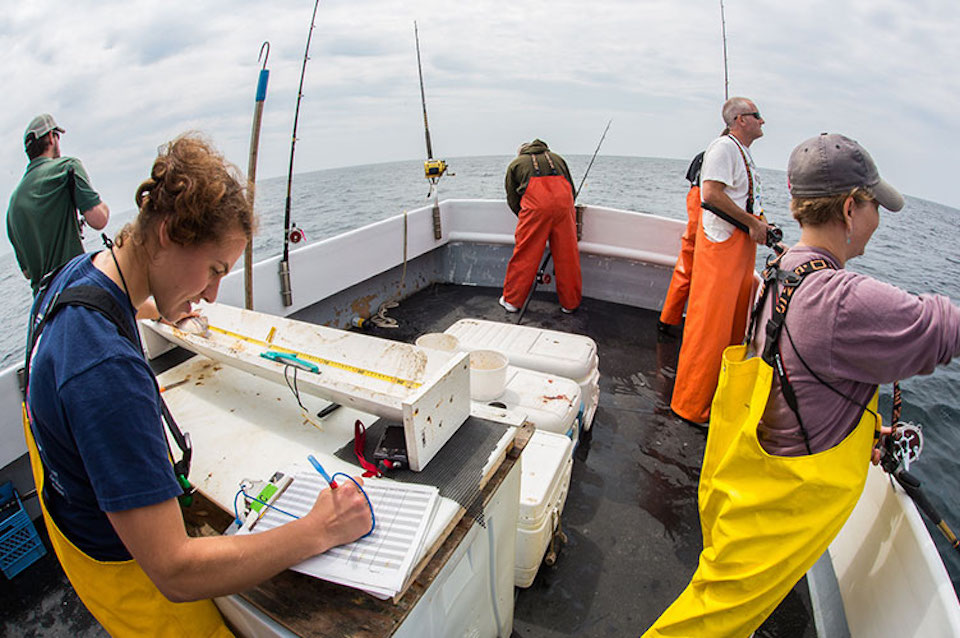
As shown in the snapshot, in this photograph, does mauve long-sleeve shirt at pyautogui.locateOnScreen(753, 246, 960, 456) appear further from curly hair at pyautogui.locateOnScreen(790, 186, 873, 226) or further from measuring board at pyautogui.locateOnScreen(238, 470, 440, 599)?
measuring board at pyautogui.locateOnScreen(238, 470, 440, 599)

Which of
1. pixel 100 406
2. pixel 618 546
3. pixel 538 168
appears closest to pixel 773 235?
pixel 618 546

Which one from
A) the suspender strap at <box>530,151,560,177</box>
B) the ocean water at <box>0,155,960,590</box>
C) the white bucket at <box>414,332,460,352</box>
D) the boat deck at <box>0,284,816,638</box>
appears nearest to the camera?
the boat deck at <box>0,284,816,638</box>

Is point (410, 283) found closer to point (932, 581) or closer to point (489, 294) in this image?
point (489, 294)

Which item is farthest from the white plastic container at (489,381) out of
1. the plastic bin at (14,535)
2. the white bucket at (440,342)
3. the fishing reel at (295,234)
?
the plastic bin at (14,535)

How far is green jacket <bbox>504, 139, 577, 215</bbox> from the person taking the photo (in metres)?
3.88

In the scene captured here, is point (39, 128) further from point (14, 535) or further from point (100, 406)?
point (100, 406)

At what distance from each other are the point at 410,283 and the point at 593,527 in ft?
10.1

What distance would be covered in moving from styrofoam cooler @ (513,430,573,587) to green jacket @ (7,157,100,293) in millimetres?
2574

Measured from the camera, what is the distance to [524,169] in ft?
12.8

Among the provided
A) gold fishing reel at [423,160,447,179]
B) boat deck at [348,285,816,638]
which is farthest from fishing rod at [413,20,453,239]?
boat deck at [348,285,816,638]

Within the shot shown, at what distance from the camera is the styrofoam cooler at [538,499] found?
1.64 meters

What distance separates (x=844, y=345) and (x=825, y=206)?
0.41m

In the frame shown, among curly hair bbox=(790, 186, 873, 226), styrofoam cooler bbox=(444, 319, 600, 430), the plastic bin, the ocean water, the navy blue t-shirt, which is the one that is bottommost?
the ocean water

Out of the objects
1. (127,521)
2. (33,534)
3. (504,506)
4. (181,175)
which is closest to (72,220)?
(33,534)
